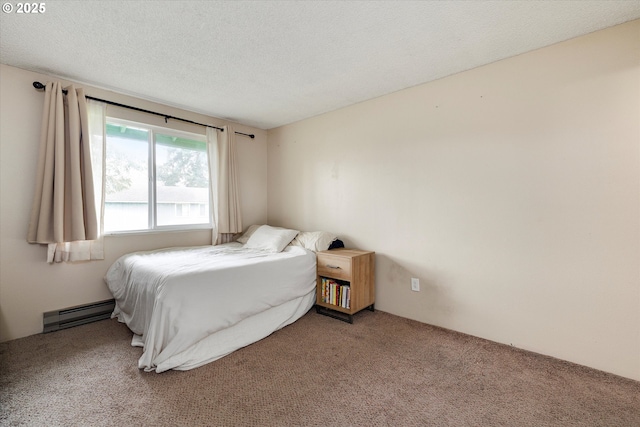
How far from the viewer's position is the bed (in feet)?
6.05

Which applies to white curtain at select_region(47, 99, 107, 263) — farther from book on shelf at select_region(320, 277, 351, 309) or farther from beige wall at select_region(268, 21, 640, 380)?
beige wall at select_region(268, 21, 640, 380)

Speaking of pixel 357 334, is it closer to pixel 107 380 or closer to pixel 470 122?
pixel 107 380

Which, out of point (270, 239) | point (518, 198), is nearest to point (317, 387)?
point (270, 239)

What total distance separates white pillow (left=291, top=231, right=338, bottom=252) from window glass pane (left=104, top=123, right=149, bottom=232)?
5.70ft

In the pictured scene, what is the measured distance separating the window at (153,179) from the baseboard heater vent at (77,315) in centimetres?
75

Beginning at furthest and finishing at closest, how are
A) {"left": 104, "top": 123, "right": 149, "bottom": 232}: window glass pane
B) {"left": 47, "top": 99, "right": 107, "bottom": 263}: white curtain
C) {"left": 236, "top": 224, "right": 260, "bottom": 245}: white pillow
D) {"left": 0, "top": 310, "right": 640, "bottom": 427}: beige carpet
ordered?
{"left": 236, "top": 224, "right": 260, "bottom": 245}: white pillow
{"left": 104, "top": 123, "right": 149, "bottom": 232}: window glass pane
{"left": 47, "top": 99, "right": 107, "bottom": 263}: white curtain
{"left": 0, "top": 310, "right": 640, "bottom": 427}: beige carpet

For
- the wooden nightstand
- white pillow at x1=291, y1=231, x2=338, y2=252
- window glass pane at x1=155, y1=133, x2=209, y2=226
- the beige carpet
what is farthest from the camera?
window glass pane at x1=155, y1=133, x2=209, y2=226

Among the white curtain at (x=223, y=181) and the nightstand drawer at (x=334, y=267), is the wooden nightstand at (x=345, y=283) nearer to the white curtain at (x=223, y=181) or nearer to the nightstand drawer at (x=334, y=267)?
the nightstand drawer at (x=334, y=267)

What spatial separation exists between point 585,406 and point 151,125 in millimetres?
4232

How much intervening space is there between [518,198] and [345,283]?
5.60ft

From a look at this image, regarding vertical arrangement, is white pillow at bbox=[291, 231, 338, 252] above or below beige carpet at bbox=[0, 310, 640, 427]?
above

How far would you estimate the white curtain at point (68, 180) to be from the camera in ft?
7.60

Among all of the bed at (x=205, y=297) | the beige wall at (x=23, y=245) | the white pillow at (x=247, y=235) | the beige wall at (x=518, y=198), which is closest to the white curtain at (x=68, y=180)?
the beige wall at (x=23, y=245)

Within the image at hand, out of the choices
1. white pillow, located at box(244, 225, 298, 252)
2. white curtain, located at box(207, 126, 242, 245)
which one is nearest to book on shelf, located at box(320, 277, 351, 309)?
white pillow, located at box(244, 225, 298, 252)
